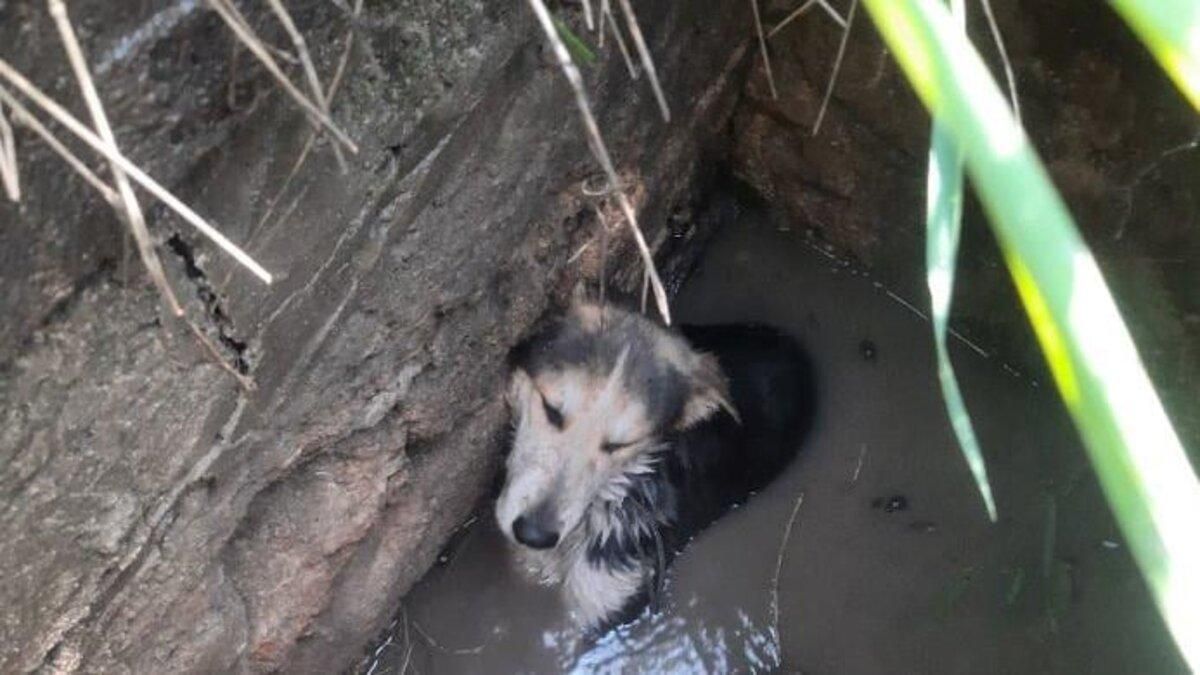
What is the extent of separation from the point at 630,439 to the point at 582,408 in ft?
0.54

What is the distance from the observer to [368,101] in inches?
81.4

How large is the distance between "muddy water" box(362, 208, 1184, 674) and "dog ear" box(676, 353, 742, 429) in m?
0.44

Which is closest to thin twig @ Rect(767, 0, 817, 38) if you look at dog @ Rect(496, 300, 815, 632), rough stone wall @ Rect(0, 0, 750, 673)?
rough stone wall @ Rect(0, 0, 750, 673)

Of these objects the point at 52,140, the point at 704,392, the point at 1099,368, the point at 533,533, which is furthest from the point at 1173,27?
the point at 704,392

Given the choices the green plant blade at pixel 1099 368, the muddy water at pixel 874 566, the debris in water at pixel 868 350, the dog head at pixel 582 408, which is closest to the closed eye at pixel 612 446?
the dog head at pixel 582 408

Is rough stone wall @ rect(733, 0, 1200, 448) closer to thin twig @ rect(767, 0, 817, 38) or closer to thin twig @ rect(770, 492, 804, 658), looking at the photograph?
thin twig @ rect(767, 0, 817, 38)

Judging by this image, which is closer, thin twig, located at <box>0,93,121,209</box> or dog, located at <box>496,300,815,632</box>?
thin twig, located at <box>0,93,121,209</box>

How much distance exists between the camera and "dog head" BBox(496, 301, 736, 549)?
10.2 ft

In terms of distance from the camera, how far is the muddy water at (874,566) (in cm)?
352

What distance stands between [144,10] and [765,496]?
2634 mm

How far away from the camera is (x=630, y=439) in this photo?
3.31 m

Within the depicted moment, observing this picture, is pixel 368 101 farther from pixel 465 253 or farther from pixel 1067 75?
pixel 1067 75

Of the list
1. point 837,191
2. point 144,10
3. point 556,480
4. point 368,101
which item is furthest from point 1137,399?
point 837,191

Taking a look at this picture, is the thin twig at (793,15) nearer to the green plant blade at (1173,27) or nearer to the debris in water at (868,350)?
the debris in water at (868,350)
